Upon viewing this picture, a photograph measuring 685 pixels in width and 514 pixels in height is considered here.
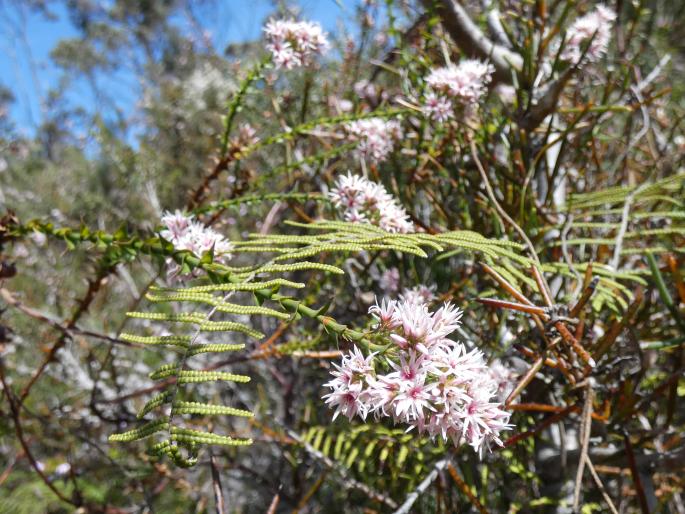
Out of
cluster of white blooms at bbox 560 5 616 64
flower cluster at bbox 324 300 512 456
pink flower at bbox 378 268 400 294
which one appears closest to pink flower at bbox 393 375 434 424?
flower cluster at bbox 324 300 512 456

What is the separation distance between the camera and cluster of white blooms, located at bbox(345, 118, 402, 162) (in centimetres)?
104

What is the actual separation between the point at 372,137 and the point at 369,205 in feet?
0.90

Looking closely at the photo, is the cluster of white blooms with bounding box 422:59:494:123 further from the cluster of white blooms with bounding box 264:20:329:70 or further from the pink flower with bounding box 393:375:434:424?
the pink flower with bounding box 393:375:434:424

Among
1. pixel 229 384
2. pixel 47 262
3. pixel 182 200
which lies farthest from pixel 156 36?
pixel 229 384

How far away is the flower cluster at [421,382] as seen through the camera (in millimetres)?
458

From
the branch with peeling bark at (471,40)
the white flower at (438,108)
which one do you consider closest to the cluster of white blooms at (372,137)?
the white flower at (438,108)

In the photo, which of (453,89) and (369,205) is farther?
(453,89)

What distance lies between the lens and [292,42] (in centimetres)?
106

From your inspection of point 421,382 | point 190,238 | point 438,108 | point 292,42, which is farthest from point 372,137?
point 421,382

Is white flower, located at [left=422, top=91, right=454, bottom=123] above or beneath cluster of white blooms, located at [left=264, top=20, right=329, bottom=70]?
beneath

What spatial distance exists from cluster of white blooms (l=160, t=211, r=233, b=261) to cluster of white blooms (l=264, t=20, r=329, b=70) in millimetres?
450

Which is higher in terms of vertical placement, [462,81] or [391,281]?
[462,81]

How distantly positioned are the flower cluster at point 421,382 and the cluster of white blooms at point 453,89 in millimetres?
547

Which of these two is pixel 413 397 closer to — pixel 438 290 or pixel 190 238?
pixel 190 238
